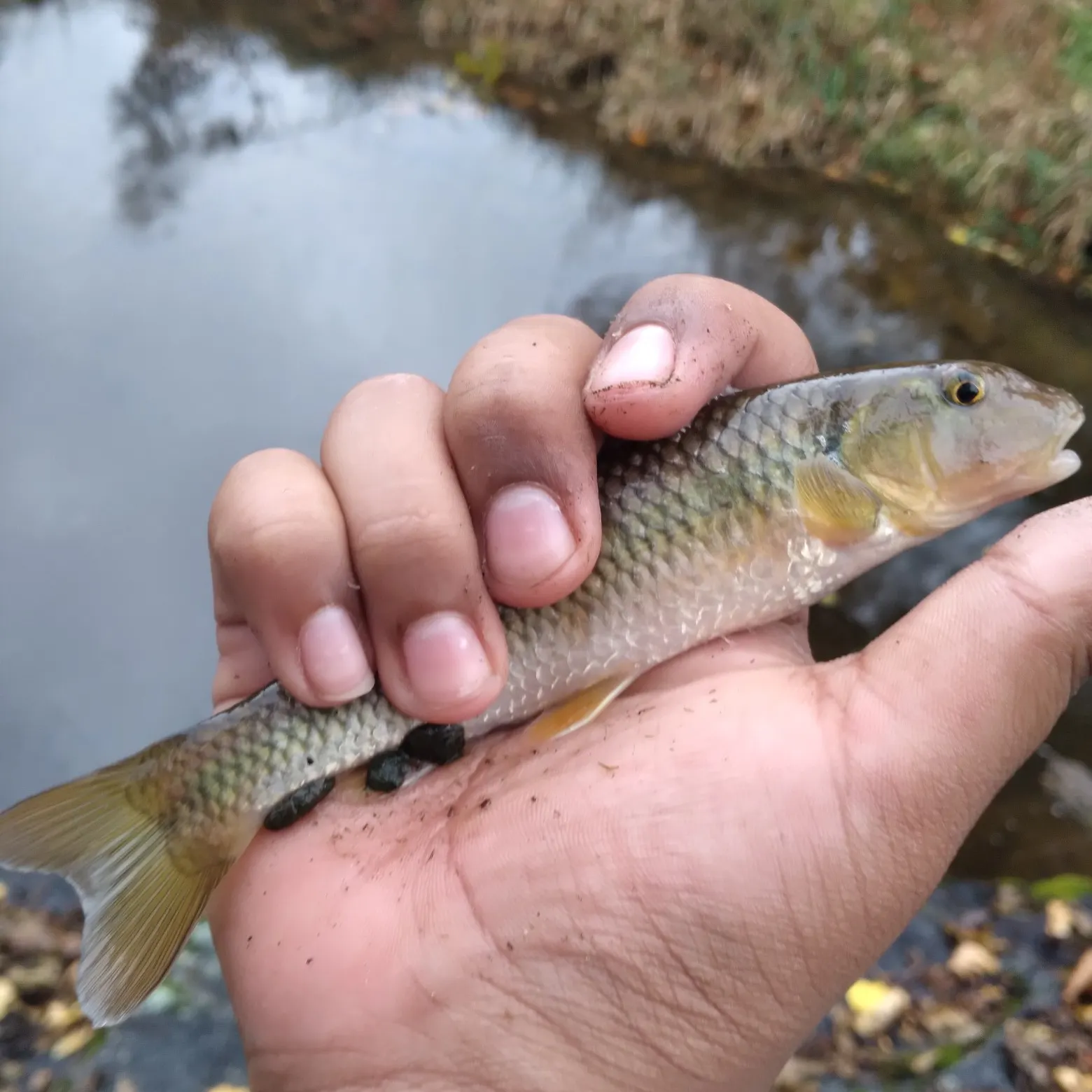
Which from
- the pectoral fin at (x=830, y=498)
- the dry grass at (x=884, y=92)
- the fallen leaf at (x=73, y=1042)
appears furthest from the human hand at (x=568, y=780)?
the dry grass at (x=884, y=92)

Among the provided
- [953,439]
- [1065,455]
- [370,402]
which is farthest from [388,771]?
[1065,455]

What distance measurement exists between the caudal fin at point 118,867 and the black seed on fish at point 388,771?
37cm

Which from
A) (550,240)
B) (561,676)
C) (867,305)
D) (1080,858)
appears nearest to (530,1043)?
(561,676)

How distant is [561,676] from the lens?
220 cm

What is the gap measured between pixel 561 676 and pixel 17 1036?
3.10m

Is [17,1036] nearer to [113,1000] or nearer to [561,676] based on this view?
[113,1000]

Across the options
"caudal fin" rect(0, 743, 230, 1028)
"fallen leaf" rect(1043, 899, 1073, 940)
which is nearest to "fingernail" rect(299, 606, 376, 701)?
"caudal fin" rect(0, 743, 230, 1028)

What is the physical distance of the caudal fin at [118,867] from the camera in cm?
202

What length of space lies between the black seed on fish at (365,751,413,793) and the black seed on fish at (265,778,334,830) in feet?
0.39

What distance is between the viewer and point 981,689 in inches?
64.3

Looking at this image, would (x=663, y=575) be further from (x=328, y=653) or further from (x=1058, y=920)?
(x=1058, y=920)

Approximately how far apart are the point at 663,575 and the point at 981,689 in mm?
753

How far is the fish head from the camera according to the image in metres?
2.07

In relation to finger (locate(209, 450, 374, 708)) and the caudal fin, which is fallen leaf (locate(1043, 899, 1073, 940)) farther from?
the caudal fin
